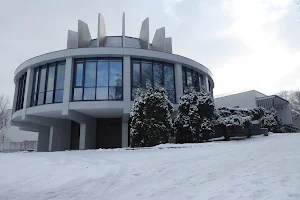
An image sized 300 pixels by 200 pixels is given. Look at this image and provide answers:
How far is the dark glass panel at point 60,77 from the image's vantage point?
18.3 m

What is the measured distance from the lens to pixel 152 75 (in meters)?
19.1

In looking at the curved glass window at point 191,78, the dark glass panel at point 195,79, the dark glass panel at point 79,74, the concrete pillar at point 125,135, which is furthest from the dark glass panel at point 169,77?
the dark glass panel at point 79,74

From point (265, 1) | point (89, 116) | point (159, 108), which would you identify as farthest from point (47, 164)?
point (89, 116)

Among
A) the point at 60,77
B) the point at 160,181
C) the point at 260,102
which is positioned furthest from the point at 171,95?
the point at 260,102

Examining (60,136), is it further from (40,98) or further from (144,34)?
(144,34)

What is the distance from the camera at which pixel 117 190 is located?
5.29 metres

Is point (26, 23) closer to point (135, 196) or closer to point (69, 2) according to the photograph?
point (69, 2)

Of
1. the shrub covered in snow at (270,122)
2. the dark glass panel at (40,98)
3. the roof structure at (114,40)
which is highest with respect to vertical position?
the roof structure at (114,40)

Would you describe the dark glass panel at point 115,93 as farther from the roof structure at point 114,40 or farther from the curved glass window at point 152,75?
the roof structure at point 114,40

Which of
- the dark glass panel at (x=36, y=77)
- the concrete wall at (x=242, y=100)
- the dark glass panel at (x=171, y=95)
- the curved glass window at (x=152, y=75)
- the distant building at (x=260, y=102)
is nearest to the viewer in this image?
the curved glass window at (x=152, y=75)

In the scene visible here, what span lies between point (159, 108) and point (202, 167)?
819 cm

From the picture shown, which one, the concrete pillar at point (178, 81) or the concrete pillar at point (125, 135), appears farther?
the concrete pillar at point (178, 81)

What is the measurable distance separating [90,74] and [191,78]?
9.14 metres

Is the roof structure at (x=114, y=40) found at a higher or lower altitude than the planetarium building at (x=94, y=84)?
higher
